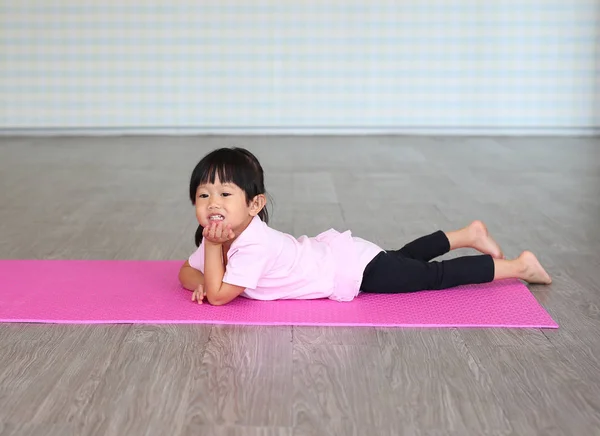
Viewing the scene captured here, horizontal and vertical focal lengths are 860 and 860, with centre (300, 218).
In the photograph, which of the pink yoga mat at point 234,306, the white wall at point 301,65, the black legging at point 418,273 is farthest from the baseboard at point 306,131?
the black legging at point 418,273

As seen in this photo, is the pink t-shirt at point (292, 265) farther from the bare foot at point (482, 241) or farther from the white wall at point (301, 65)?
the white wall at point (301, 65)

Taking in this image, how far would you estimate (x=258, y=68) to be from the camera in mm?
6352

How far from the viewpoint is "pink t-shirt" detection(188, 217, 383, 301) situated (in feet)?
6.84

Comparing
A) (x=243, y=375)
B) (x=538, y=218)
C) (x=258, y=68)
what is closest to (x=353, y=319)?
(x=243, y=375)

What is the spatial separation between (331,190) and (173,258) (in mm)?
1443

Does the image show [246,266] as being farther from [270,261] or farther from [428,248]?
[428,248]

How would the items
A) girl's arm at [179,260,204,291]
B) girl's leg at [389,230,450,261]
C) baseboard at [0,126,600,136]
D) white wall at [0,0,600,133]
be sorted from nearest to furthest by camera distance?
girl's arm at [179,260,204,291], girl's leg at [389,230,450,261], white wall at [0,0,600,133], baseboard at [0,126,600,136]

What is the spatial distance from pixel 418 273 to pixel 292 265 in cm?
35

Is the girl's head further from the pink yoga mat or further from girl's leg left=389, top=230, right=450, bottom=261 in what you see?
girl's leg left=389, top=230, right=450, bottom=261

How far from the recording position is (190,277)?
2.27 m

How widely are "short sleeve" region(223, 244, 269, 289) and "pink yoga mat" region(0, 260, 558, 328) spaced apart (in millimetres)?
78

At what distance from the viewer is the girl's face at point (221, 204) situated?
80.4 inches

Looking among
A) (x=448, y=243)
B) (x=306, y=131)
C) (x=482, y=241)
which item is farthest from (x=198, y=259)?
(x=306, y=131)

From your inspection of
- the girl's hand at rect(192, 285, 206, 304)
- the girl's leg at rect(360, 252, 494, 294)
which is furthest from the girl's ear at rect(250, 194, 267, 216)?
the girl's leg at rect(360, 252, 494, 294)
